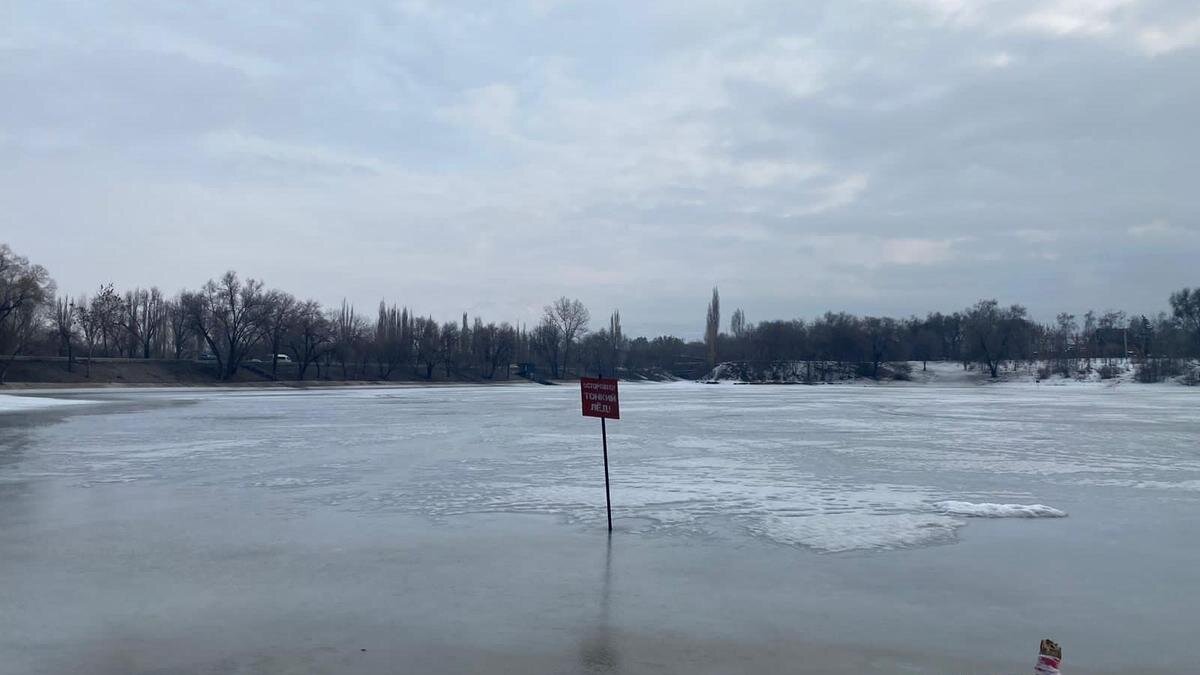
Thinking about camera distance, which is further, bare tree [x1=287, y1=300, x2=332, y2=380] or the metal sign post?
bare tree [x1=287, y1=300, x2=332, y2=380]

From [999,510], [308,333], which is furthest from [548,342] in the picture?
[999,510]

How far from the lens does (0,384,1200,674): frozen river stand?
6125 mm

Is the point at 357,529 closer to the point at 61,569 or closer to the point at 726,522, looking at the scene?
the point at 61,569

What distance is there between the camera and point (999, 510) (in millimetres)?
11852

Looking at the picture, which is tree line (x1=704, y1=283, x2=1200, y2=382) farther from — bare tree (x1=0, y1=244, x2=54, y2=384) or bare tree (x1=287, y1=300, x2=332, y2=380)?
bare tree (x1=0, y1=244, x2=54, y2=384)

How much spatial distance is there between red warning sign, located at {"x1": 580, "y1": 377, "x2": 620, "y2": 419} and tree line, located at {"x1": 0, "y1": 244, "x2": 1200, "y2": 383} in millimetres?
63239

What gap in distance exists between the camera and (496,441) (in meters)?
22.5

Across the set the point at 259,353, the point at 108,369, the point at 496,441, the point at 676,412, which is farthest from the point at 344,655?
the point at 259,353

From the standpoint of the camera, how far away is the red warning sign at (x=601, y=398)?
424 inches

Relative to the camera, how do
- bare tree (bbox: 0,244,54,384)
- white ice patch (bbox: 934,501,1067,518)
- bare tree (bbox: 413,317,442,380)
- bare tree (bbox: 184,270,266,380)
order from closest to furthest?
white ice patch (bbox: 934,501,1067,518) < bare tree (bbox: 0,244,54,384) < bare tree (bbox: 184,270,266,380) < bare tree (bbox: 413,317,442,380)

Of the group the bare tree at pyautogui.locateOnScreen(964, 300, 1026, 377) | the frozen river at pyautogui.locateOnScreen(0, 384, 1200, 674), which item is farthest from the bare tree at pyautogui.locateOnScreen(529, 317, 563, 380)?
the frozen river at pyautogui.locateOnScreen(0, 384, 1200, 674)

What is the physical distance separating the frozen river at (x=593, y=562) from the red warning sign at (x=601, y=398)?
1.39 metres

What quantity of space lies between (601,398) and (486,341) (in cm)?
10659

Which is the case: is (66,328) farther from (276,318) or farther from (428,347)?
(428,347)
